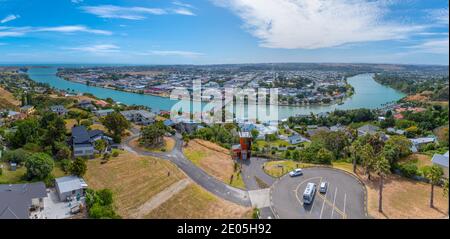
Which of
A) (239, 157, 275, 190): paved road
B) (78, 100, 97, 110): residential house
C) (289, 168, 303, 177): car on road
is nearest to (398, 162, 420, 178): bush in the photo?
(289, 168, 303, 177): car on road

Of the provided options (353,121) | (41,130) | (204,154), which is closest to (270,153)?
(204,154)

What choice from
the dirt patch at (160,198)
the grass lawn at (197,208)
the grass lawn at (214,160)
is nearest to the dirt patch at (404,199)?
the grass lawn at (197,208)

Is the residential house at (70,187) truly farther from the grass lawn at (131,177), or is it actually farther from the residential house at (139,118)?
the residential house at (139,118)

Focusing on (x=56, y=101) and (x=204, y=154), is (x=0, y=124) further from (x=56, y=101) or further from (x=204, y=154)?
(x=204, y=154)

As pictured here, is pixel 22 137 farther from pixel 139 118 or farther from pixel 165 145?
pixel 139 118

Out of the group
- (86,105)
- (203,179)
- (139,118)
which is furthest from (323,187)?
(86,105)
